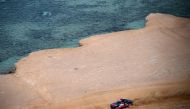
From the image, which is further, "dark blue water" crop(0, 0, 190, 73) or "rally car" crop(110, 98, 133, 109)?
"dark blue water" crop(0, 0, 190, 73)

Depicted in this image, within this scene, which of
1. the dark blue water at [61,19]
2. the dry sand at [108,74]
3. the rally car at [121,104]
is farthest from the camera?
the dark blue water at [61,19]

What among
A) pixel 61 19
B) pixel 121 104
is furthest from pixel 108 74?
pixel 61 19

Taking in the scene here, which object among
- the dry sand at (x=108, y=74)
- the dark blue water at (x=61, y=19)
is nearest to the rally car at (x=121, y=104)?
the dry sand at (x=108, y=74)

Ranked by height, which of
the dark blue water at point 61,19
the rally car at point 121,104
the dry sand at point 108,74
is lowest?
the rally car at point 121,104

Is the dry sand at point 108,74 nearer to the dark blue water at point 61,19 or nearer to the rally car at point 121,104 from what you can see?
the rally car at point 121,104

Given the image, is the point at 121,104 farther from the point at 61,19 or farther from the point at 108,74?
the point at 61,19

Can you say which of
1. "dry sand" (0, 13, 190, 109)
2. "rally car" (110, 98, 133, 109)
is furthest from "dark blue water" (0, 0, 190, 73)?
"rally car" (110, 98, 133, 109)

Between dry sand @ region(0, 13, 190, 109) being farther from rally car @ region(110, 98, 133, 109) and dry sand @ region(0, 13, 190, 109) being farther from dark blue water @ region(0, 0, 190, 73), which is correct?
dark blue water @ region(0, 0, 190, 73)
